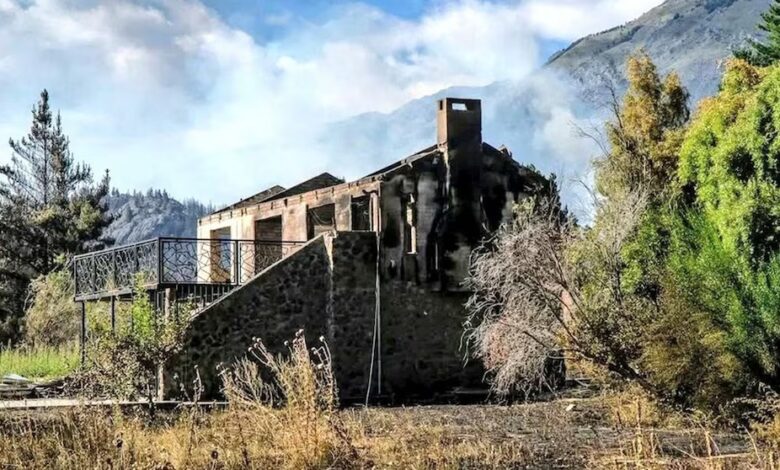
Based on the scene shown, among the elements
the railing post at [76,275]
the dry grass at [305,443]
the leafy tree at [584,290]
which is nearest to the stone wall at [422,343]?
the leafy tree at [584,290]

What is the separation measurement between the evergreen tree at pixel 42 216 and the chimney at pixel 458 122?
2084cm

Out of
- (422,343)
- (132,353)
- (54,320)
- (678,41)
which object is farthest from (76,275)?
(678,41)

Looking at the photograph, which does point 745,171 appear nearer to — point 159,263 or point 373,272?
point 373,272

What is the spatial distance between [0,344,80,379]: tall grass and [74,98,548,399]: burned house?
2.66m

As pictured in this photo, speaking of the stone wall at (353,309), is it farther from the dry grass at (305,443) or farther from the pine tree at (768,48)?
the pine tree at (768,48)

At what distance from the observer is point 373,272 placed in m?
23.1

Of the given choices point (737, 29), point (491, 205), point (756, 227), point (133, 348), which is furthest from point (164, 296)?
point (737, 29)

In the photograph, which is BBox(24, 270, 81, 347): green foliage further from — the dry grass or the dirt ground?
the dry grass

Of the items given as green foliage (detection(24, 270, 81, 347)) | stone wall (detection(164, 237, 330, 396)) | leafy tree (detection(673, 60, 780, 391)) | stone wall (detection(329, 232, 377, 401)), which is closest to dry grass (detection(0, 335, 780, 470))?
leafy tree (detection(673, 60, 780, 391))

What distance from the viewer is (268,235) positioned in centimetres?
2791

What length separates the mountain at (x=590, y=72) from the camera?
438 feet

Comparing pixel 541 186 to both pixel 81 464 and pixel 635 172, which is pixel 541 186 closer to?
pixel 635 172

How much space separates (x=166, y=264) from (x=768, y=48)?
19.2 m

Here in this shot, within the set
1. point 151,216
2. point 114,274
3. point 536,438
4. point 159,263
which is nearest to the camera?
point 536,438
